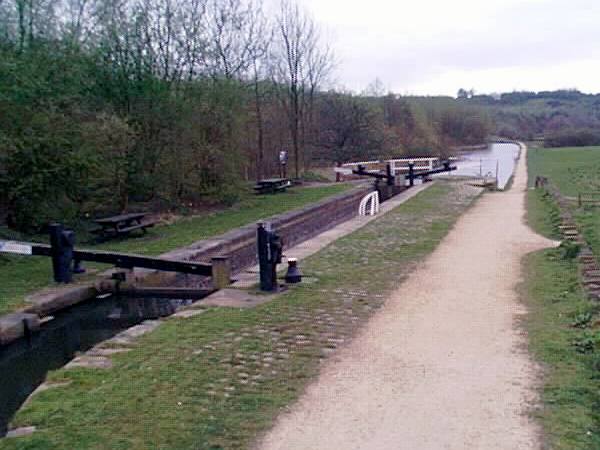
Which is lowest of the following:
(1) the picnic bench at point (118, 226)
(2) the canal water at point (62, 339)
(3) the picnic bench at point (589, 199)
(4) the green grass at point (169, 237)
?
(2) the canal water at point (62, 339)

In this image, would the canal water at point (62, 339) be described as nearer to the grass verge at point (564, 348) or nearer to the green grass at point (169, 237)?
Result: the green grass at point (169, 237)

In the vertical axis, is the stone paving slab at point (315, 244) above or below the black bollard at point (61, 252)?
below

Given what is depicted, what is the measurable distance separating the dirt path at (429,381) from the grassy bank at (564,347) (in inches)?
5.4

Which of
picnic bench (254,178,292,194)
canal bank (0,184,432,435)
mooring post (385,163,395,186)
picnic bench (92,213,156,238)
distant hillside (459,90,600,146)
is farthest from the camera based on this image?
distant hillside (459,90,600,146)

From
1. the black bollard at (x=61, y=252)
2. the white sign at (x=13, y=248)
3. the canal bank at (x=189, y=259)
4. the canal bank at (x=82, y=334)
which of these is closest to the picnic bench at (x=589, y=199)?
the canal bank at (x=189, y=259)

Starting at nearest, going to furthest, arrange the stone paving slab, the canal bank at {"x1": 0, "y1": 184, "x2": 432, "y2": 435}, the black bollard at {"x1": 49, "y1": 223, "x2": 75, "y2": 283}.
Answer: the canal bank at {"x1": 0, "y1": 184, "x2": 432, "y2": 435} → the stone paving slab → the black bollard at {"x1": 49, "y1": 223, "x2": 75, "y2": 283}

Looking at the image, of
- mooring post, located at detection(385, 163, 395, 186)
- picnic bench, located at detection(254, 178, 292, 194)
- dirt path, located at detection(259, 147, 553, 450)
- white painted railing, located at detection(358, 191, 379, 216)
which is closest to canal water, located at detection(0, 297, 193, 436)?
dirt path, located at detection(259, 147, 553, 450)

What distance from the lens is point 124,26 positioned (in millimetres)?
16703

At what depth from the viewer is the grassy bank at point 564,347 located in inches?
171

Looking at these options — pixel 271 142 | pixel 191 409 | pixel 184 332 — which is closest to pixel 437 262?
pixel 184 332

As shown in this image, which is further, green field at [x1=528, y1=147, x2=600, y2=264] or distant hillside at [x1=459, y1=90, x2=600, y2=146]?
distant hillside at [x1=459, y1=90, x2=600, y2=146]

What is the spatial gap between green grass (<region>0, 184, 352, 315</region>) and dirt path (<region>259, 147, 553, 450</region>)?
487 cm

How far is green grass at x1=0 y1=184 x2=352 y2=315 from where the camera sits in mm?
9912

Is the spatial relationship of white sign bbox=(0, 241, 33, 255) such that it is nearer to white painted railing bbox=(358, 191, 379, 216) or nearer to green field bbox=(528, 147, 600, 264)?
green field bbox=(528, 147, 600, 264)
